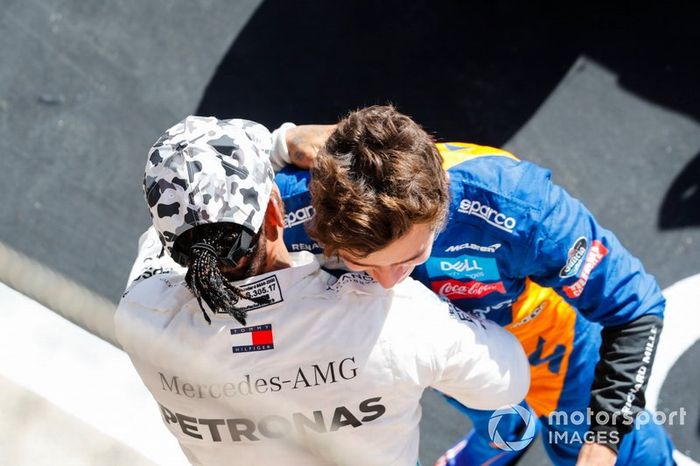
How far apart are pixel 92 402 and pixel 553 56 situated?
2.92 meters

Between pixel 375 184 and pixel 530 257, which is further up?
pixel 375 184

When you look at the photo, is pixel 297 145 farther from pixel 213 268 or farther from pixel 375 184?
pixel 213 268

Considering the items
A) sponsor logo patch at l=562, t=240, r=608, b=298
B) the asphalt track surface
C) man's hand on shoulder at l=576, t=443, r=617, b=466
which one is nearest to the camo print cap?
sponsor logo patch at l=562, t=240, r=608, b=298

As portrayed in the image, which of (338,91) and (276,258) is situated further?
(338,91)

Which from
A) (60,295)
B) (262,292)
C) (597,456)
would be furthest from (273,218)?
(597,456)

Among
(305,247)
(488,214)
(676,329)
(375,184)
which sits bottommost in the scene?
(676,329)

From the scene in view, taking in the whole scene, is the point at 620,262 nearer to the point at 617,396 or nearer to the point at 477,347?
the point at 617,396

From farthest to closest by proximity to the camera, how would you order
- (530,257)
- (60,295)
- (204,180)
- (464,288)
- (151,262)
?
(464,288) → (530,257) → (151,262) → (204,180) → (60,295)

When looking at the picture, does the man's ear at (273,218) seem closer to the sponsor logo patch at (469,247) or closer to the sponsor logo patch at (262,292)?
the sponsor logo patch at (262,292)

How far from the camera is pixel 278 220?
1.80m

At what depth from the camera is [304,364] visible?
165 cm

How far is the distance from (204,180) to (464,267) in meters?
0.81

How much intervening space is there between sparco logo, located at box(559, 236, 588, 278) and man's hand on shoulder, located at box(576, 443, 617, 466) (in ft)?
1.69

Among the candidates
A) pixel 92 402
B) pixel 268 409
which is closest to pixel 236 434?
pixel 268 409
